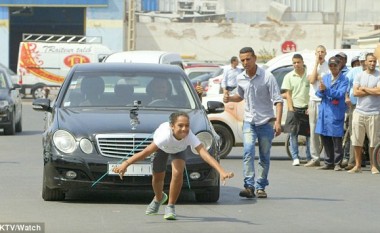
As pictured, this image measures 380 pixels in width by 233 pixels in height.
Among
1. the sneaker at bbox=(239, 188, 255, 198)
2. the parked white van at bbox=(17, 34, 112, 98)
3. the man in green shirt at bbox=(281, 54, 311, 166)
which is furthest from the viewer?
the parked white van at bbox=(17, 34, 112, 98)

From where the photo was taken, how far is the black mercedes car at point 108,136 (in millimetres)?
13469

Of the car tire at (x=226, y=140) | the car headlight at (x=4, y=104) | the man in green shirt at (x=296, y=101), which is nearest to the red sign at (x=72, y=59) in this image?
the car headlight at (x=4, y=104)

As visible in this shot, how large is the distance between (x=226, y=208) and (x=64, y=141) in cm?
195

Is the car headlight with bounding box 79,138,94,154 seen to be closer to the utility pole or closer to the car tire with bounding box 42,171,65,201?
the car tire with bounding box 42,171,65,201

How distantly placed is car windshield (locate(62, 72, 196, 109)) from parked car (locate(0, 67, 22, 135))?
46.7 feet

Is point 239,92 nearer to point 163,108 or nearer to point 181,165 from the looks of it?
point 163,108

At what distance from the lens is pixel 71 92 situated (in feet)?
49.3

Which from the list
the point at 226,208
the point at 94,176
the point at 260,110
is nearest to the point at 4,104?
the point at 260,110

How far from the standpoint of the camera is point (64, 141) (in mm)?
13602

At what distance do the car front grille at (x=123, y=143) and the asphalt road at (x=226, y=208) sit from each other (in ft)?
2.03

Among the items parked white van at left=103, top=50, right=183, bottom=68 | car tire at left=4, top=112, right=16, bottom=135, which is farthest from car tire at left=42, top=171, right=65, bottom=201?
car tire at left=4, top=112, right=16, bottom=135

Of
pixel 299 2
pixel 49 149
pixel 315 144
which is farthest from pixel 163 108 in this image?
pixel 299 2

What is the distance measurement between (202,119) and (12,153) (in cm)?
917

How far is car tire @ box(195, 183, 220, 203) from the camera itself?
1388 centimetres
